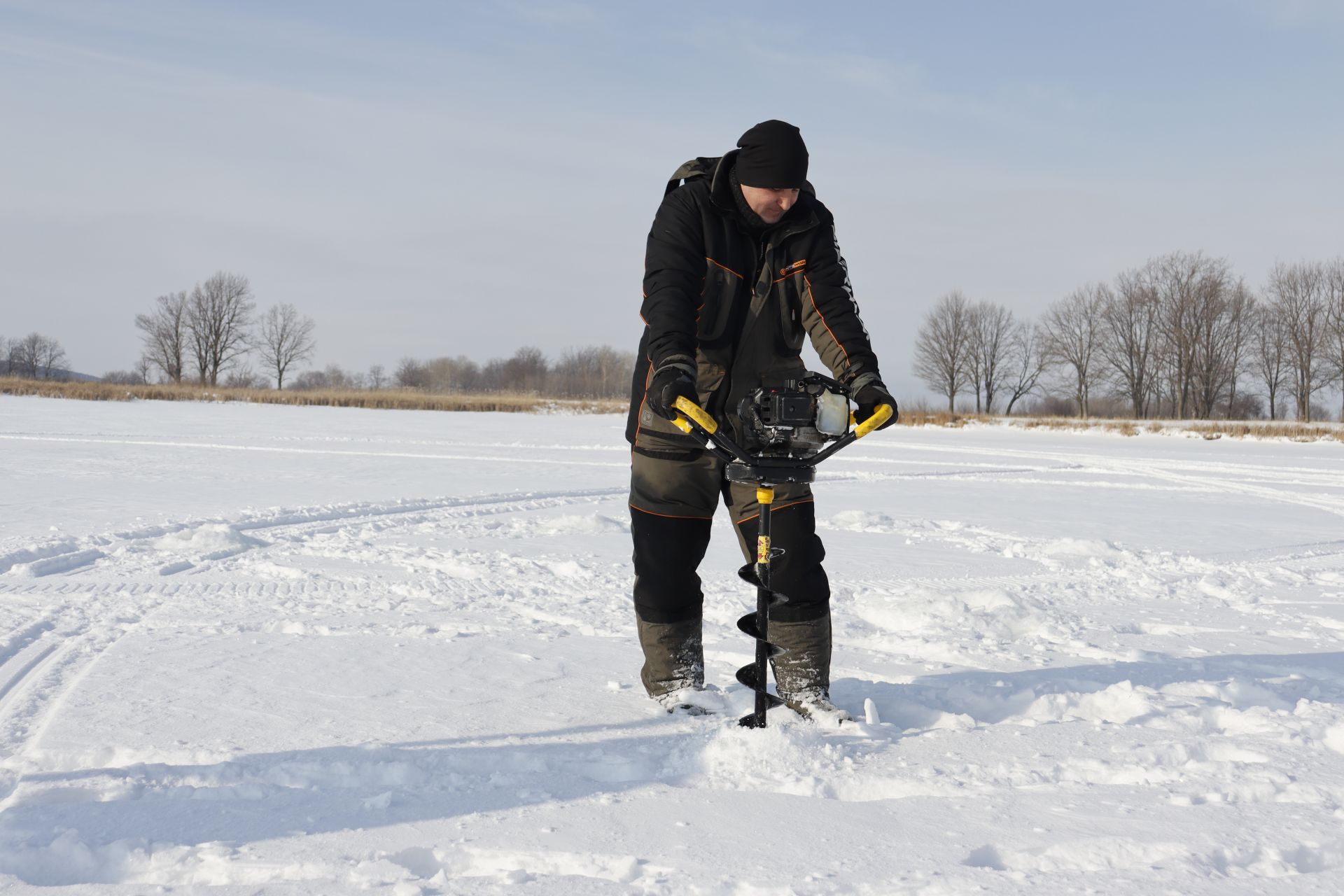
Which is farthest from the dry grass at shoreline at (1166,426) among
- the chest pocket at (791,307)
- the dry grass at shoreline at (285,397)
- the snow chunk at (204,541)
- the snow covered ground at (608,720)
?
the chest pocket at (791,307)

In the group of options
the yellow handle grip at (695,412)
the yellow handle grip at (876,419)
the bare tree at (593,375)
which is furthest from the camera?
the bare tree at (593,375)

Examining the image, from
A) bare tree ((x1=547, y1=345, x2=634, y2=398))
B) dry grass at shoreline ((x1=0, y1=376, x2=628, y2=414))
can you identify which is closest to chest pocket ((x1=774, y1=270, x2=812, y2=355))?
dry grass at shoreline ((x1=0, y1=376, x2=628, y2=414))

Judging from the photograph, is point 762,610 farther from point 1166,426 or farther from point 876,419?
point 1166,426

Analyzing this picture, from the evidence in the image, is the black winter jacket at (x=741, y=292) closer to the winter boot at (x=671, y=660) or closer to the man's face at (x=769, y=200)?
the man's face at (x=769, y=200)

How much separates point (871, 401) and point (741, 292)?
20.2 inches

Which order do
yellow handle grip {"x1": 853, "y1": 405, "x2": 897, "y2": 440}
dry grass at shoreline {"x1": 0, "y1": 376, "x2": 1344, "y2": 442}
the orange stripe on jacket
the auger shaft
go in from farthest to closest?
1. dry grass at shoreline {"x1": 0, "y1": 376, "x2": 1344, "y2": 442}
2. the orange stripe on jacket
3. the auger shaft
4. yellow handle grip {"x1": 853, "y1": 405, "x2": 897, "y2": 440}

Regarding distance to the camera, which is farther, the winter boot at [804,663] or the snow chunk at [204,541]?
the snow chunk at [204,541]

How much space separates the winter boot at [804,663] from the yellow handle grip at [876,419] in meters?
0.64

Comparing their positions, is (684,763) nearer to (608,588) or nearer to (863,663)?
(863,663)

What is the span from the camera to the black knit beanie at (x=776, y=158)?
2.69 metres

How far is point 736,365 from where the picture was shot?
115 inches

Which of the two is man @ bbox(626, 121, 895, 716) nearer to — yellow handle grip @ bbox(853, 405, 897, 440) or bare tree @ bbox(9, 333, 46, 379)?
yellow handle grip @ bbox(853, 405, 897, 440)

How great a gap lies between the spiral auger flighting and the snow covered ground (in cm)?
13

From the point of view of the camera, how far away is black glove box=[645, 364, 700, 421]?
2.50 m
